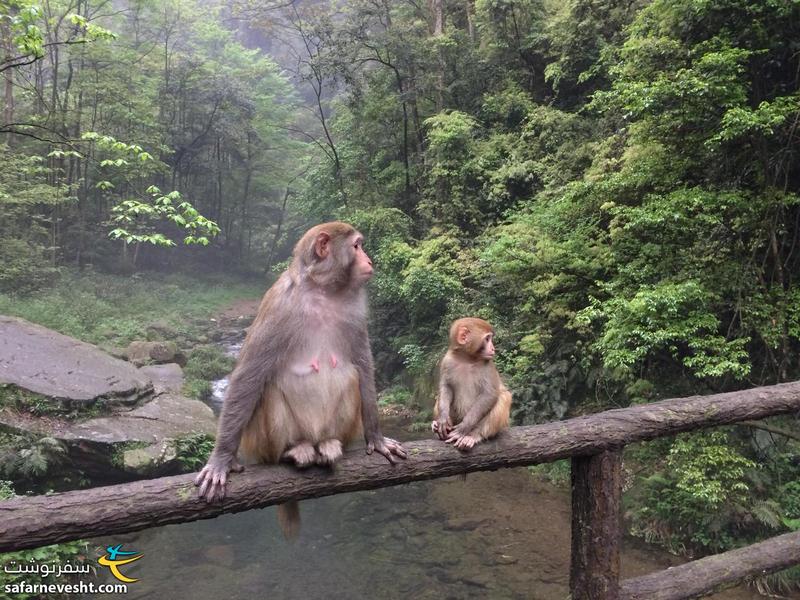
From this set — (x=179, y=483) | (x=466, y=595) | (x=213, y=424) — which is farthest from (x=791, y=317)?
(x=213, y=424)

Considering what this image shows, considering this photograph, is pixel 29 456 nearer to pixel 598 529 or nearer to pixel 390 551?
pixel 390 551

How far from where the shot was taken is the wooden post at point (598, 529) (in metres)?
2.25

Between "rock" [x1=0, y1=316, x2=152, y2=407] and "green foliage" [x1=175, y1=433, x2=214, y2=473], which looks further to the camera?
"rock" [x1=0, y1=316, x2=152, y2=407]

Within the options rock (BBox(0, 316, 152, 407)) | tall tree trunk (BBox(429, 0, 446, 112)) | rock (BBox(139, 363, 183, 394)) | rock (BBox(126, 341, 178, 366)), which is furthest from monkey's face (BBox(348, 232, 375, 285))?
rock (BBox(126, 341, 178, 366))

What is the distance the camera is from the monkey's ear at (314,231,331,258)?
2.65 meters

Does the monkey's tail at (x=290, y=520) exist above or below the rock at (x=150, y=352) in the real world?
above

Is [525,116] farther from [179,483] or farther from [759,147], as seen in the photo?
[179,483]

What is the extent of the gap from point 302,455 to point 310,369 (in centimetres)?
51

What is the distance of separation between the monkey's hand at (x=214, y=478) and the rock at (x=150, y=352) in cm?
1521

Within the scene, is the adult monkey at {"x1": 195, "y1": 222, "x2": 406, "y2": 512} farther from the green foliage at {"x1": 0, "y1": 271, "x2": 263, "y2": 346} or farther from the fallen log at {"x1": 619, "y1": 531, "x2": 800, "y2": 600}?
the green foliage at {"x1": 0, "y1": 271, "x2": 263, "y2": 346}

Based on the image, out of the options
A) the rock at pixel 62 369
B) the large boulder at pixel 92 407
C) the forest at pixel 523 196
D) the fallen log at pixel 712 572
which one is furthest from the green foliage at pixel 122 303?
the fallen log at pixel 712 572

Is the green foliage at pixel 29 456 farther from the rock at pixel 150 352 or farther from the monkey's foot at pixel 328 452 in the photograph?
the rock at pixel 150 352

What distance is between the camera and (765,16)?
610 cm

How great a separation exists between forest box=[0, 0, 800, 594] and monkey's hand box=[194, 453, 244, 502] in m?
4.36
